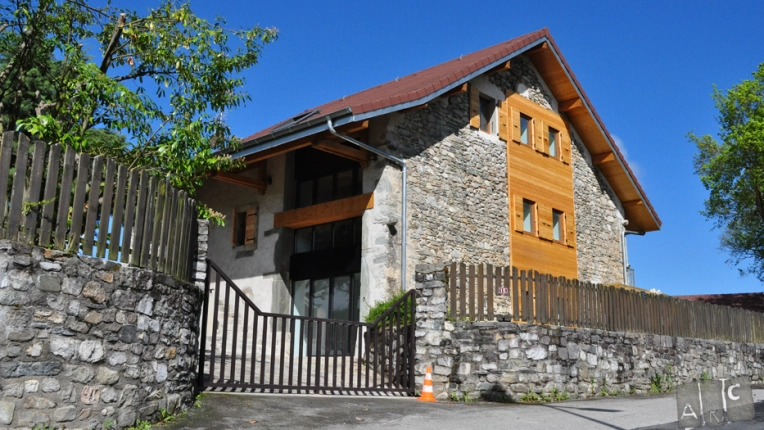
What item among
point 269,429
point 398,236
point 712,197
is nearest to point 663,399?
point 398,236

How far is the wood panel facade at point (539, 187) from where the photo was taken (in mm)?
19719

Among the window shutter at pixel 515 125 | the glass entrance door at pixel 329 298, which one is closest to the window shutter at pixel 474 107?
the window shutter at pixel 515 125

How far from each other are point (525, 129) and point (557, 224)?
9.75ft

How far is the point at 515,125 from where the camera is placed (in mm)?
20484

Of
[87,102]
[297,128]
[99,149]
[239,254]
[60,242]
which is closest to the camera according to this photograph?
[60,242]

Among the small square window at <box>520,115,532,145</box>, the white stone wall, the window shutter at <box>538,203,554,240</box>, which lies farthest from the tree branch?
the window shutter at <box>538,203,554,240</box>

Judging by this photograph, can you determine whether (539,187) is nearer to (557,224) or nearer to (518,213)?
(557,224)

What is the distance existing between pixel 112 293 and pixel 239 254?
1288cm

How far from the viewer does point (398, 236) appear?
16297 millimetres

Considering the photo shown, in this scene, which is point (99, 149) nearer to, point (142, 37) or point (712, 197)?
point (142, 37)

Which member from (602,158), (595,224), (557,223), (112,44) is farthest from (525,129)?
(112,44)

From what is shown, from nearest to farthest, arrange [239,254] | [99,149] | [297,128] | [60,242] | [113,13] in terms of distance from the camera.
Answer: [60,242], [99,149], [113,13], [297,128], [239,254]

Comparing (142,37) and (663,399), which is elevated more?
(142,37)

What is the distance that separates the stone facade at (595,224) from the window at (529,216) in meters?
2.30
